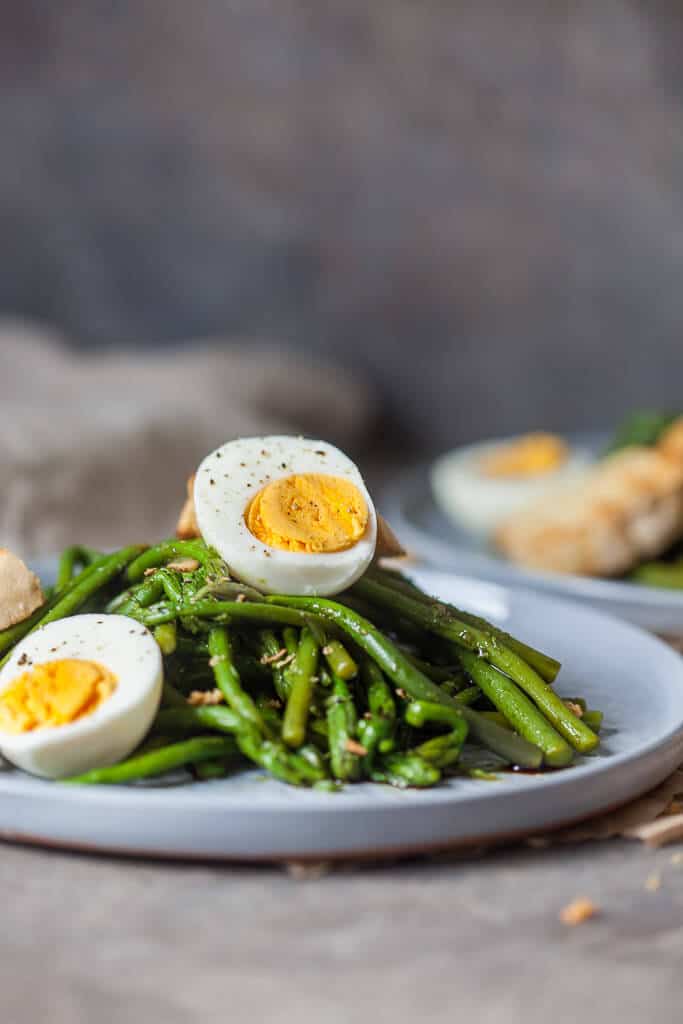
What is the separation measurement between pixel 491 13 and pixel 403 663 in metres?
5.76

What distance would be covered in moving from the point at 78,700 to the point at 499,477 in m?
4.01

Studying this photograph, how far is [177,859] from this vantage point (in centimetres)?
260

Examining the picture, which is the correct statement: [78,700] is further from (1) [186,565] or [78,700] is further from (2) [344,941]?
(2) [344,941]

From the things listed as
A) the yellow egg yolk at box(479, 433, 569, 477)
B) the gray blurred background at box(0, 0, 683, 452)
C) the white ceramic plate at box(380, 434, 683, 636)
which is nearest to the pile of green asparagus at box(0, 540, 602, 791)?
the white ceramic plate at box(380, 434, 683, 636)

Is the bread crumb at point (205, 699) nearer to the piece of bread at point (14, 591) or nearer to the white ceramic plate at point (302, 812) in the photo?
the white ceramic plate at point (302, 812)

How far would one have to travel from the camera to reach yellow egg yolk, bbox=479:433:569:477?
657cm

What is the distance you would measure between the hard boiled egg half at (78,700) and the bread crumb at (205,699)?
0.09 metres

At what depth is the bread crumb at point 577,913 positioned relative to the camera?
2.40 metres

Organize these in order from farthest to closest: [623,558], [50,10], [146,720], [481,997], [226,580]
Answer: [50,10] → [623,558] → [226,580] → [146,720] → [481,997]

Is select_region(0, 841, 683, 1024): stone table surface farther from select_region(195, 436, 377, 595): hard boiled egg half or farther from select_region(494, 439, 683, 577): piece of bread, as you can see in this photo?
select_region(494, 439, 683, 577): piece of bread

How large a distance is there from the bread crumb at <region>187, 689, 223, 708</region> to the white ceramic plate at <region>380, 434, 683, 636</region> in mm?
1995

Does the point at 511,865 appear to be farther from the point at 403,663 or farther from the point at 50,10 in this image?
the point at 50,10

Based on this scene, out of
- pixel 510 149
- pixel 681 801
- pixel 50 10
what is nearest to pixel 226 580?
pixel 681 801

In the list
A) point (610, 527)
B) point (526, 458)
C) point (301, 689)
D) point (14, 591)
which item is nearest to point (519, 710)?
point (301, 689)
